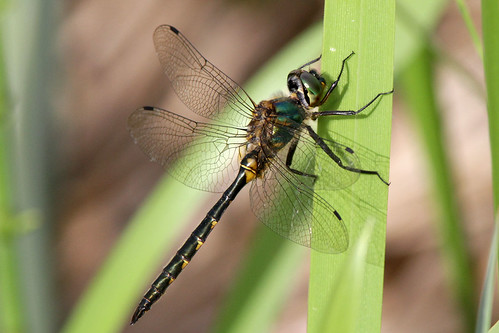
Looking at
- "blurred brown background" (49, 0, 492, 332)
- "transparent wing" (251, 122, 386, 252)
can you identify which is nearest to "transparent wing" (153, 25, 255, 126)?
"transparent wing" (251, 122, 386, 252)

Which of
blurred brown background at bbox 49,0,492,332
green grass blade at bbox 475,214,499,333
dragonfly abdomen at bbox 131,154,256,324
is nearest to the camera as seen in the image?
green grass blade at bbox 475,214,499,333

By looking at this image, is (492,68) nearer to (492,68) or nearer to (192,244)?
(492,68)

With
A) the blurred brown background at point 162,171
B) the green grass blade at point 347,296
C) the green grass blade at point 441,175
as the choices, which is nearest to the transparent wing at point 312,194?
the green grass blade at point 347,296

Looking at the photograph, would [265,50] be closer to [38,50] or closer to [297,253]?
[38,50]

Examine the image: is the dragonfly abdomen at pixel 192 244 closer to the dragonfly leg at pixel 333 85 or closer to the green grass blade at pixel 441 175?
the dragonfly leg at pixel 333 85

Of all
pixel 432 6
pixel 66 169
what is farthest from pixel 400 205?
pixel 66 169

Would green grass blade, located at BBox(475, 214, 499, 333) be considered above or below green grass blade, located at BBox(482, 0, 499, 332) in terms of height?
below

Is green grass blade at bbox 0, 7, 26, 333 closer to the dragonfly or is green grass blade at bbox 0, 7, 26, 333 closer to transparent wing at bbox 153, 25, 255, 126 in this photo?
the dragonfly

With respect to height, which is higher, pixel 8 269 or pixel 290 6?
pixel 290 6
